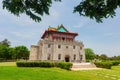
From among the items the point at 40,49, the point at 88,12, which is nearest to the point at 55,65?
the point at 40,49

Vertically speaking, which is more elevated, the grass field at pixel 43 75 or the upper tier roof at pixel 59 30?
the upper tier roof at pixel 59 30

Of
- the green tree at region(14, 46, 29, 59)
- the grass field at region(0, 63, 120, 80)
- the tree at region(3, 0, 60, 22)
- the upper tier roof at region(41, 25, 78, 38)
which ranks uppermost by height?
the upper tier roof at region(41, 25, 78, 38)

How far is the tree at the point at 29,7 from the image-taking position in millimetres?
5810

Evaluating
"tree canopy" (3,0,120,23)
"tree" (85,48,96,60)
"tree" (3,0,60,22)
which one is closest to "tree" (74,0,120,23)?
"tree canopy" (3,0,120,23)

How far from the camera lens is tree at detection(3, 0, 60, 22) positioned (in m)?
5.81

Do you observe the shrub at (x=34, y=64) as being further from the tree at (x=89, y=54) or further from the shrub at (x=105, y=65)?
the tree at (x=89, y=54)

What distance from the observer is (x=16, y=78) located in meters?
15.4

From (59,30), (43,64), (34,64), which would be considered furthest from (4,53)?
(43,64)

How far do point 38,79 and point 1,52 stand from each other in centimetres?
5831

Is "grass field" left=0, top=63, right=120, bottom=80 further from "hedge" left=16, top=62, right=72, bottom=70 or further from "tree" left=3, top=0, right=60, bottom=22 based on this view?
"tree" left=3, top=0, right=60, bottom=22

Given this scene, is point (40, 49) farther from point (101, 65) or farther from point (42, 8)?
point (42, 8)

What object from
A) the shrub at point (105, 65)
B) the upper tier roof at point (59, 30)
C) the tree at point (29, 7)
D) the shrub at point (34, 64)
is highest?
the upper tier roof at point (59, 30)

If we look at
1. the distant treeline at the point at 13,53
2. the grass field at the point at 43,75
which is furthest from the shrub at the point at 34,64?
the distant treeline at the point at 13,53

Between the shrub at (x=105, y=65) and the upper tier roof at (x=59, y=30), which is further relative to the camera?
the upper tier roof at (x=59, y=30)
